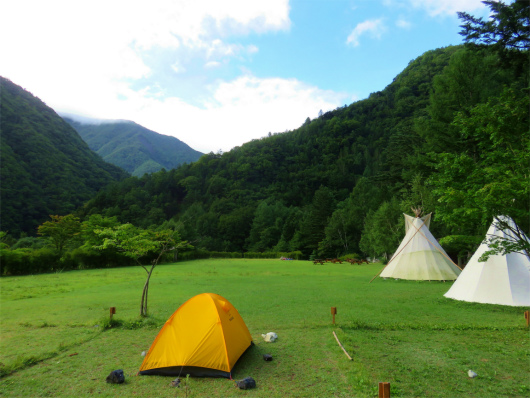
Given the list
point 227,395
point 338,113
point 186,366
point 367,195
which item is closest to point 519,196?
point 227,395

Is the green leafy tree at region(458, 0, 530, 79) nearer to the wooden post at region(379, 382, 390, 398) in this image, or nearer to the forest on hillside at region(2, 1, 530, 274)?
the forest on hillside at region(2, 1, 530, 274)

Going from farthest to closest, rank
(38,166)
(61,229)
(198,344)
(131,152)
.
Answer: (131,152) < (38,166) < (61,229) < (198,344)

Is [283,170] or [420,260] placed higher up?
[283,170]

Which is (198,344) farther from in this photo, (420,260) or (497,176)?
(420,260)

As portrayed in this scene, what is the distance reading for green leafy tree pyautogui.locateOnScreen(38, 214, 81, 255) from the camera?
3788 centimetres

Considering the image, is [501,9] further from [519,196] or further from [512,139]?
[519,196]

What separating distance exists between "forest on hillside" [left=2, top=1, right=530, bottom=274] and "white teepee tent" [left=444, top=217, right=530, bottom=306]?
44.6 inches

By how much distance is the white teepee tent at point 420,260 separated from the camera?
18781 mm

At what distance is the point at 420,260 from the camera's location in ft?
63.2

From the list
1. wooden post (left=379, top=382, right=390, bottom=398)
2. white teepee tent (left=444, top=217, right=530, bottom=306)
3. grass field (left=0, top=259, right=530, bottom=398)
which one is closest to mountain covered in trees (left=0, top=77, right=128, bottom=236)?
grass field (left=0, top=259, right=530, bottom=398)

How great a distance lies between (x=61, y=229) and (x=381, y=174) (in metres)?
45.1

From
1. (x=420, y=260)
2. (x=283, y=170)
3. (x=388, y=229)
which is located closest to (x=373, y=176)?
(x=388, y=229)

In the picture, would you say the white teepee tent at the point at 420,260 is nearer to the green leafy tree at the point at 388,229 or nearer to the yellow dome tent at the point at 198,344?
the green leafy tree at the point at 388,229

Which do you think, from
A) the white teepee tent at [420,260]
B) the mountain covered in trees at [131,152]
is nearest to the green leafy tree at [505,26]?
the white teepee tent at [420,260]
